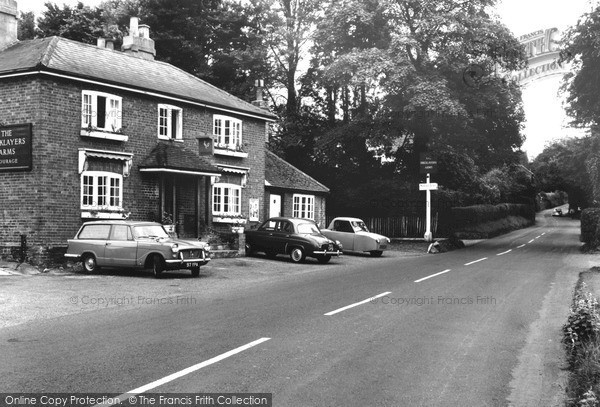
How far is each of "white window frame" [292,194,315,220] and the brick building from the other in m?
4.35

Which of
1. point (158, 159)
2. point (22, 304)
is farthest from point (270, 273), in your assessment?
point (22, 304)

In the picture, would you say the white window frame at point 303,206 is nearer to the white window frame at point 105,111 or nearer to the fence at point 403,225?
the fence at point 403,225

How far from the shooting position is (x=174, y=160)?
79.4 ft

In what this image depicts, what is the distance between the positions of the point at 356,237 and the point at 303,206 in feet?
23.3

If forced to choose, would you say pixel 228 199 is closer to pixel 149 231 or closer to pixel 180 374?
pixel 149 231

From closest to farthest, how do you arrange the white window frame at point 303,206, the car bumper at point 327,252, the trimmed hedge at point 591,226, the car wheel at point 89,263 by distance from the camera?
the car wheel at point 89,263
the car bumper at point 327,252
the trimmed hedge at point 591,226
the white window frame at point 303,206

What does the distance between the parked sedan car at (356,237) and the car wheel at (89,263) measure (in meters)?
12.8

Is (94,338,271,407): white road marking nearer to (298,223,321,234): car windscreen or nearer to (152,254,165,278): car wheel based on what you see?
(152,254,165,278): car wheel

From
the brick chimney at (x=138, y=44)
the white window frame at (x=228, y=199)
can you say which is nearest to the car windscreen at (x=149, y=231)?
the white window frame at (x=228, y=199)

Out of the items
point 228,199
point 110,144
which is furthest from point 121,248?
point 228,199

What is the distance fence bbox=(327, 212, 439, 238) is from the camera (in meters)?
39.5

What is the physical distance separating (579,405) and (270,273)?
1456cm

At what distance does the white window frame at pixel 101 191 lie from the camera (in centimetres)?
2191

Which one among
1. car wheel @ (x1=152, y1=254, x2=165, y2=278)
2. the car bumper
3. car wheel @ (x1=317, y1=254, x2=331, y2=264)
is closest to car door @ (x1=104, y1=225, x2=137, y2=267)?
car wheel @ (x1=152, y1=254, x2=165, y2=278)
